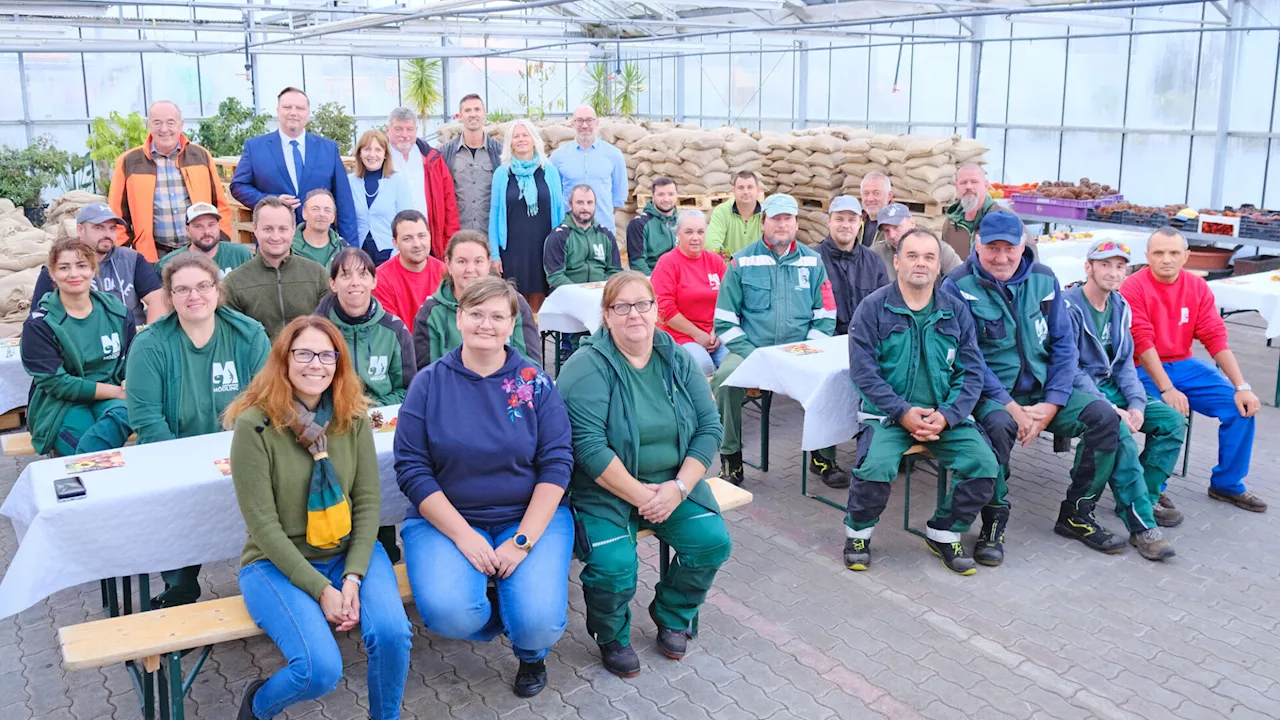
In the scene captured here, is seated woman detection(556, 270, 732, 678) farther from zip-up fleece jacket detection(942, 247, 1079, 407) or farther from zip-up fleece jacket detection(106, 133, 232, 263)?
zip-up fleece jacket detection(106, 133, 232, 263)

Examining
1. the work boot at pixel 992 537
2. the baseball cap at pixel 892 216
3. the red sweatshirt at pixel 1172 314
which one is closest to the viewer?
the work boot at pixel 992 537

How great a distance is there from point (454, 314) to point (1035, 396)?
283 cm

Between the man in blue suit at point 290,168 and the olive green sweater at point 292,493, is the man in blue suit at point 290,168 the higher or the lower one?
the higher one

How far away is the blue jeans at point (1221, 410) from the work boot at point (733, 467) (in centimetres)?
217

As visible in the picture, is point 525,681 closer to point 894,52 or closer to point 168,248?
point 168,248

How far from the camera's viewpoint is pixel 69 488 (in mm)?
3424

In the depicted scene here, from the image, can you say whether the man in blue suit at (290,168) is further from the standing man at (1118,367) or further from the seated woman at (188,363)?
the standing man at (1118,367)

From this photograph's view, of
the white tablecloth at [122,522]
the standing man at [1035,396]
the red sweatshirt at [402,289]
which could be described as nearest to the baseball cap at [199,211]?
the red sweatshirt at [402,289]

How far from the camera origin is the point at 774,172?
39.2ft

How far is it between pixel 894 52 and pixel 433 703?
16.3 metres

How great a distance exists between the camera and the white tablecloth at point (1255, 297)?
7.48 meters

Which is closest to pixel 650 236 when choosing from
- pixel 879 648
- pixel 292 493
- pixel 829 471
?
pixel 829 471

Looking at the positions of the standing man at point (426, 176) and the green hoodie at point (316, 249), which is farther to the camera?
the standing man at point (426, 176)

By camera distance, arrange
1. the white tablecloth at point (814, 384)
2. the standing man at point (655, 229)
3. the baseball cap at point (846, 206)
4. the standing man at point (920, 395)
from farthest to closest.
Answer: the standing man at point (655, 229), the baseball cap at point (846, 206), the white tablecloth at point (814, 384), the standing man at point (920, 395)
